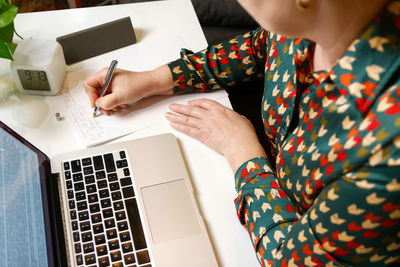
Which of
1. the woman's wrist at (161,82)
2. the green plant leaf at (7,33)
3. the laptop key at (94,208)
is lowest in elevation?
the laptop key at (94,208)

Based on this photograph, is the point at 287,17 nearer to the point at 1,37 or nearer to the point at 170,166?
the point at 170,166

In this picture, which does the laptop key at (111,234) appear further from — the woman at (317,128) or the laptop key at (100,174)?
the woman at (317,128)

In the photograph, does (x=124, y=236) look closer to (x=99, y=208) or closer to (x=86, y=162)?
(x=99, y=208)

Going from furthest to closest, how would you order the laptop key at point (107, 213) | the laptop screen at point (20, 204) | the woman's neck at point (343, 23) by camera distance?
1. the laptop key at point (107, 213)
2. the laptop screen at point (20, 204)
3. the woman's neck at point (343, 23)

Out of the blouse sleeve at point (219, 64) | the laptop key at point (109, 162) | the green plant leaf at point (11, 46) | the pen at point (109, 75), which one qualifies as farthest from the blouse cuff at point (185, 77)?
the green plant leaf at point (11, 46)

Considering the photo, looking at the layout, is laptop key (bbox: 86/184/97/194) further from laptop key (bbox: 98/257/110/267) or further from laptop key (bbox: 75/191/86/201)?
laptop key (bbox: 98/257/110/267)

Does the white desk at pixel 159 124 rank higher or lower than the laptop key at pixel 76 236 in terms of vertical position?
higher

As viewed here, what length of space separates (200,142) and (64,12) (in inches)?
20.9

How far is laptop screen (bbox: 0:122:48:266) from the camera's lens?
677 mm

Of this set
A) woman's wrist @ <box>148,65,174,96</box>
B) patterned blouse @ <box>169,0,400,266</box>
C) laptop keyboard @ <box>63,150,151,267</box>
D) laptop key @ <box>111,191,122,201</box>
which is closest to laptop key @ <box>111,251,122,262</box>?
laptop keyboard @ <box>63,150,151,267</box>

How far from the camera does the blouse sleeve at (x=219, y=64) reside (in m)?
0.97

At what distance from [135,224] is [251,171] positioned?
252 mm

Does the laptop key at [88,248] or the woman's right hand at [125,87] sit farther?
the woman's right hand at [125,87]

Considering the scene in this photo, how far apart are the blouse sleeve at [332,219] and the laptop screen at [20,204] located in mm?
373
